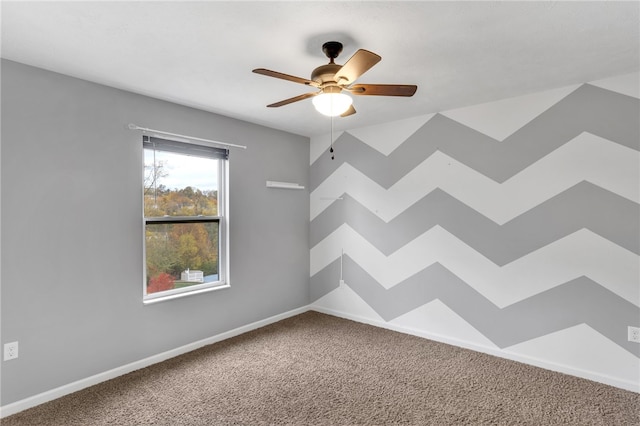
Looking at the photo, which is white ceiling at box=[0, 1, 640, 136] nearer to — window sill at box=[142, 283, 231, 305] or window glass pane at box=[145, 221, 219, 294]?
window glass pane at box=[145, 221, 219, 294]

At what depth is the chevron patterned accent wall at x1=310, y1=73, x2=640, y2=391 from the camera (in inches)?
107

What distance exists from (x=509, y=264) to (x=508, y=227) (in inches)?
13.8

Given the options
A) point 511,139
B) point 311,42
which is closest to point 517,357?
point 511,139

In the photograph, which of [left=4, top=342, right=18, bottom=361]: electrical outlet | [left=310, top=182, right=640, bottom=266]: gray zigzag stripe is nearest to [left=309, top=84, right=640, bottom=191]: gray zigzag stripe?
[left=310, top=182, right=640, bottom=266]: gray zigzag stripe

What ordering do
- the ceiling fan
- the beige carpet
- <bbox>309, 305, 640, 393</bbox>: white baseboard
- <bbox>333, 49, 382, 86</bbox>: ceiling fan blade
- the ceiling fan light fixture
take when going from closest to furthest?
<bbox>333, 49, 382, 86</bbox>: ceiling fan blade, the ceiling fan, the ceiling fan light fixture, the beige carpet, <bbox>309, 305, 640, 393</bbox>: white baseboard

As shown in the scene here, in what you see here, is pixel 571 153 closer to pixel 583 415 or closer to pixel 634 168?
pixel 634 168

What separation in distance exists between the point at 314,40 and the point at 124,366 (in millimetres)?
2995

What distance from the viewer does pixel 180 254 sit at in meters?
3.41

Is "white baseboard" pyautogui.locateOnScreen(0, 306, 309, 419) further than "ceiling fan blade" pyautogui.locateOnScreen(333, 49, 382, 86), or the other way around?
"white baseboard" pyautogui.locateOnScreen(0, 306, 309, 419)

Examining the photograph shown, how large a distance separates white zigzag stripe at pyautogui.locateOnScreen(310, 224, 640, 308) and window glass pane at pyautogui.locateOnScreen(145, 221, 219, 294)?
1.68m

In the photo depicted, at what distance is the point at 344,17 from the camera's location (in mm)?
1847

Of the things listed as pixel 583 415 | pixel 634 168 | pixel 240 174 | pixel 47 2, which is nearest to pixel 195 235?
pixel 240 174

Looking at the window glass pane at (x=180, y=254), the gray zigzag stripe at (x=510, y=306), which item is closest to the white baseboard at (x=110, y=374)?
the window glass pane at (x=180, y=254)

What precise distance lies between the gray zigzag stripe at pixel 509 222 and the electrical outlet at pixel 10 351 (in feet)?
10.9
